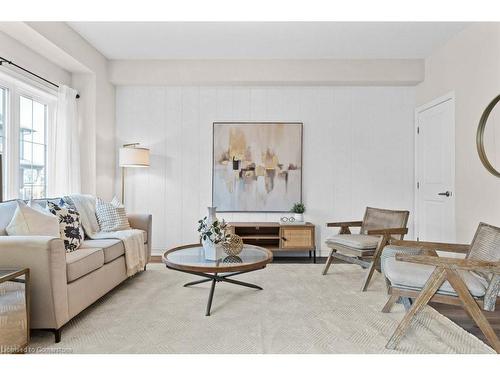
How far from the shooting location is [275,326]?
2340 millimetres

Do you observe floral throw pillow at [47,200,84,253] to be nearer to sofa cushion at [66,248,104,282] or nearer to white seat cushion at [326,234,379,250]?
sofa cushion at [66,248,104,282]

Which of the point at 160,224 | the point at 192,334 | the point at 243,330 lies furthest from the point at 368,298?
the point at 160,224

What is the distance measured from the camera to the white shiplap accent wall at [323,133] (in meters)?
4.75

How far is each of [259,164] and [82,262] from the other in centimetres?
280

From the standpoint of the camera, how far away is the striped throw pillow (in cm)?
351

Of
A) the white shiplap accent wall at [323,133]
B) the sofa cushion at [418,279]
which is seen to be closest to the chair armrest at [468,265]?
the sofa cushion at [418,279]

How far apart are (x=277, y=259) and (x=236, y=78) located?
97.3 inches

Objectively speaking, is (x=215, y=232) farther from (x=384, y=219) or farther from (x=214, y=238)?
(x=384, y=219)

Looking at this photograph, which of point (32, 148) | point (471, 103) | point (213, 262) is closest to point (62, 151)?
point (32, 148)

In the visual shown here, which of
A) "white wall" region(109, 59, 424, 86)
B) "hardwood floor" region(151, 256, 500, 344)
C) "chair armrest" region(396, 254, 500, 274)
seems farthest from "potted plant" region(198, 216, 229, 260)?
"white wall" region(109, 59, 424, 86)

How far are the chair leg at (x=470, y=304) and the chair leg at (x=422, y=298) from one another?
0.05 metres

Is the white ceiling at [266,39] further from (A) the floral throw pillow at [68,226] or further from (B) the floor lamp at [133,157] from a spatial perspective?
(A) the floral throw pillow at [68,226]

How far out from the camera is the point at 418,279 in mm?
2170

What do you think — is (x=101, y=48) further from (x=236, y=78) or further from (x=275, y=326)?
(x=275, y=326)
